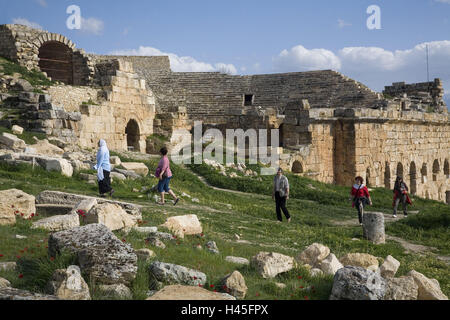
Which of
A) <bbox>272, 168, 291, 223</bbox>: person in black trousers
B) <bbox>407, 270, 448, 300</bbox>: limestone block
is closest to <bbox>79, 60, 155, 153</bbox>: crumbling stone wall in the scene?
<bbox>272, 168, 291, 223</bbox>: person in black trousers

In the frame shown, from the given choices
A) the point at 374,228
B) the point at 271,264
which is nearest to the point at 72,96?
the point at 374,228

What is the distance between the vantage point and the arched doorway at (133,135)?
76.3 feet

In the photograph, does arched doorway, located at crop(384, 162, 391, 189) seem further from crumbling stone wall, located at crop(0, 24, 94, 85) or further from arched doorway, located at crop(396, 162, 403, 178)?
crumbling stone wall, located at crop(0, 24, 94, 85)

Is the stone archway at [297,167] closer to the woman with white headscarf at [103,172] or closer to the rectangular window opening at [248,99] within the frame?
the woman with white headscarf at [103,172]

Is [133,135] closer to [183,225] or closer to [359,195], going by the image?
[359,195]

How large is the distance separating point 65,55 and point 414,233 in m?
18.2

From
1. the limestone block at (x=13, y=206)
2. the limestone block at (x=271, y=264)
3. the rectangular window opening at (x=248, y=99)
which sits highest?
the rectangular window opening at (x=248, y=99)

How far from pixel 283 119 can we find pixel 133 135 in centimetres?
707

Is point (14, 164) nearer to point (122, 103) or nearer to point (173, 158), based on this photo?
point (173, 158)

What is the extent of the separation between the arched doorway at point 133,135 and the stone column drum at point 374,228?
1388 centimetres

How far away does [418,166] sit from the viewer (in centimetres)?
2892

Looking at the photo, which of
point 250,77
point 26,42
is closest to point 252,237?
point 26,42

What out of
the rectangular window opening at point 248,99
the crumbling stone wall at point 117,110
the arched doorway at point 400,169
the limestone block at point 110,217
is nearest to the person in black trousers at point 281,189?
the limestone block at point 110,217

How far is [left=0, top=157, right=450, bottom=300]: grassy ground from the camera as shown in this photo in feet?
19.4
